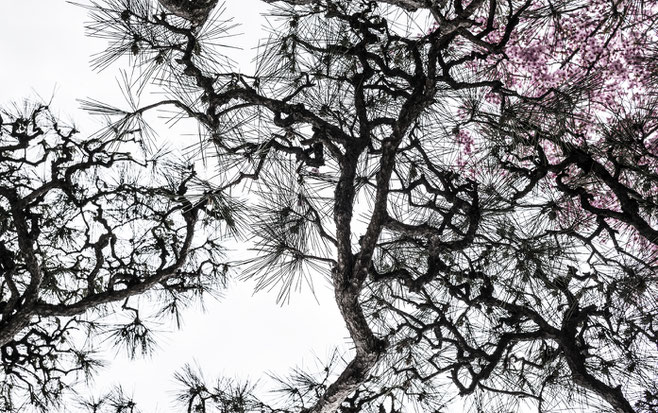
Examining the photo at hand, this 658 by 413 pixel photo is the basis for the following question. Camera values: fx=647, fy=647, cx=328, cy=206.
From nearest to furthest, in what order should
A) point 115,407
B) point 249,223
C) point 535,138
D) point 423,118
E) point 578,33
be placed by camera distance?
point 535,138, point 249,223, point 423,118, point 115,407, point 578,33

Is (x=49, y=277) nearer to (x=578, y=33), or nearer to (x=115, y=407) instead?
(x=115, y=407)

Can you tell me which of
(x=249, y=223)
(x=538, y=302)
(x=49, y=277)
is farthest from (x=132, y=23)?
(x=538, y=302)

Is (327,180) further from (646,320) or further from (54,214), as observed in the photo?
(54,214)

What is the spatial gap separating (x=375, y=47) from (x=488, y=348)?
122 centimetres

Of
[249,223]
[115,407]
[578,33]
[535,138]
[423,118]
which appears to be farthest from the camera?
[578,33]

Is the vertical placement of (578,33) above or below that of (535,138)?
above

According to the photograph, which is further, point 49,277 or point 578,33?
point 578,33

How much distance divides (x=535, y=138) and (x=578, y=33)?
2.76 meters

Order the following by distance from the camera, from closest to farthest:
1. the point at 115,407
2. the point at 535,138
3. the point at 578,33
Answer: the point at 535,138
the point at 115,407
the point at 578,33

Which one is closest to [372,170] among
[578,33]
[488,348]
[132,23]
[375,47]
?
[375,47]

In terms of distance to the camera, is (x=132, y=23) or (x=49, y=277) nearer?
(x=132, y=23)

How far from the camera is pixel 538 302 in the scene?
7.28 feet

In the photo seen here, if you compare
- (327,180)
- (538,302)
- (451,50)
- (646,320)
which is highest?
(451,50)

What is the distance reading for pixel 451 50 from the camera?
7.13ft
